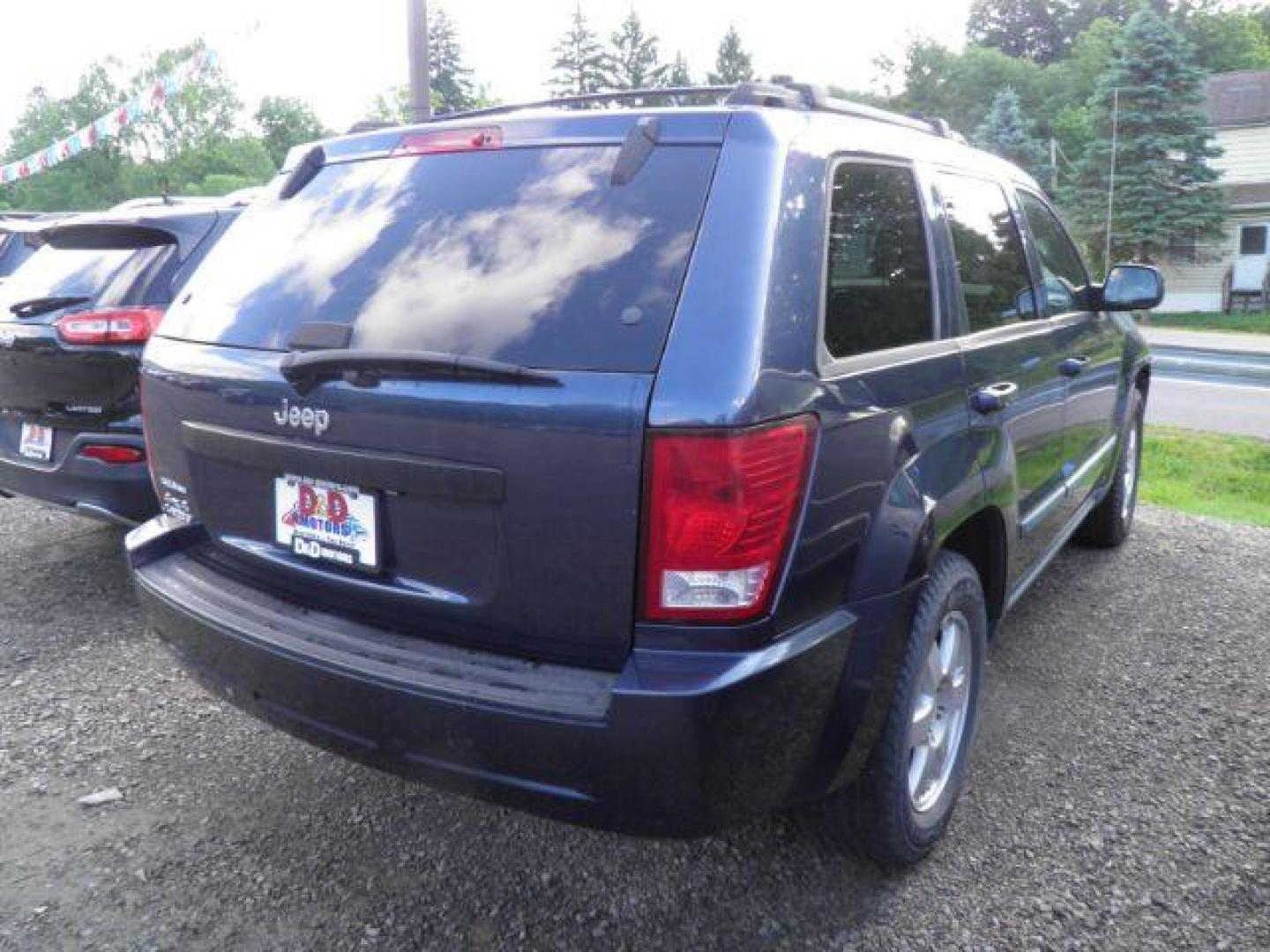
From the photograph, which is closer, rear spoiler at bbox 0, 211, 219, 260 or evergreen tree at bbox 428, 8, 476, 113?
rear spoiler at bbox 0, 211, 219, 260

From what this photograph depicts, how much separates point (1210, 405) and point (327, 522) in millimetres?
12548

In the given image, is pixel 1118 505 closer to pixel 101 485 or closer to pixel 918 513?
pixel 918 513

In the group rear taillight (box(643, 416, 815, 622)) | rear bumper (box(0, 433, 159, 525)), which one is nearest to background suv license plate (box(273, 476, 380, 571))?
→ rear taillight (box(643, 416, 815, 622))

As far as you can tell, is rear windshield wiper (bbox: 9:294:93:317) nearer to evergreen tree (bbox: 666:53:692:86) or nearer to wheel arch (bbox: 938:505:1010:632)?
wheel arch (bbox: 938:505:1010:632)

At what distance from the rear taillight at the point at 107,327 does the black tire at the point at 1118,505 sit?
4524 millimetres

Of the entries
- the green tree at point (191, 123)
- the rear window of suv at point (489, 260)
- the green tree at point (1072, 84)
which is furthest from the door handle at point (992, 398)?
the green tree at point (191, 123)

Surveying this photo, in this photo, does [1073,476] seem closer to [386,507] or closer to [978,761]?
[978,761]

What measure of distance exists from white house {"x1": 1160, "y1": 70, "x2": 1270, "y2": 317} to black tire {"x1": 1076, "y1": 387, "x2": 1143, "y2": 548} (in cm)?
2873

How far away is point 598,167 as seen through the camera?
Answer: 2.26 m

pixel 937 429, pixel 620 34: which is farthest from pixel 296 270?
pixel 620 34

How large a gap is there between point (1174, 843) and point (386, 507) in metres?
2.26

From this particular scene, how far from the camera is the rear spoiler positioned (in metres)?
4.57

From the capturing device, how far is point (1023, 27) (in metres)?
84.8

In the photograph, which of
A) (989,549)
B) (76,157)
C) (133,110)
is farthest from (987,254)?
(76,157)
